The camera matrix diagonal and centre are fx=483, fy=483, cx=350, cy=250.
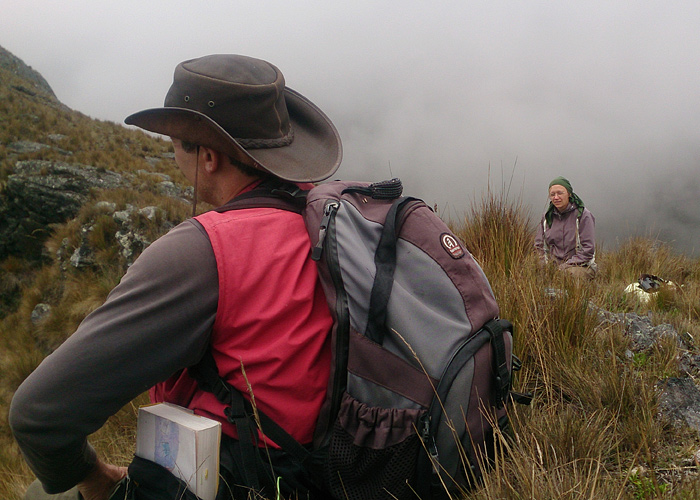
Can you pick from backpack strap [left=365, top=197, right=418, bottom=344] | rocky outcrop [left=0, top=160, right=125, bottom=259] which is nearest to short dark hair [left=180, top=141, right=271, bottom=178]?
backpack strap [left=365, top=197, right=418, bottom=344]

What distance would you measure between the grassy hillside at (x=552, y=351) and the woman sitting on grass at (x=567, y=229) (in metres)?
0.67

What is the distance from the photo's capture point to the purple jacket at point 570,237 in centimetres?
682

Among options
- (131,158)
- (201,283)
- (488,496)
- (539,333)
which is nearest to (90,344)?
(201,283)

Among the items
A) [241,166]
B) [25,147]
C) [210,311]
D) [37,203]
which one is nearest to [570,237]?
[241,166]

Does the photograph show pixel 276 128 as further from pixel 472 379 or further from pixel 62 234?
pixel 62 234

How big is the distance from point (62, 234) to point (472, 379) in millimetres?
10689

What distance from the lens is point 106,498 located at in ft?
5.26

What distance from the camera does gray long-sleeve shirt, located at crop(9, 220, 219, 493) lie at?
122 cm

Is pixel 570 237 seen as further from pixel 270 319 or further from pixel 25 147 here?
pixel 25 147

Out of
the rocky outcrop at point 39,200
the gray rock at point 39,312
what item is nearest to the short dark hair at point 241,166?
the gray rock at point 39,312

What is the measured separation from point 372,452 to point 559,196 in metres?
6.47

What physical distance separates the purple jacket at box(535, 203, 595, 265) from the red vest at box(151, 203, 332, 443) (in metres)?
5.88

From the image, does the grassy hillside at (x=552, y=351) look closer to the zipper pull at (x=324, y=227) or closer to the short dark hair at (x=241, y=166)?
the zipper pull at (x=324, y=227)

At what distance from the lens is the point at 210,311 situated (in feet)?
4.45
